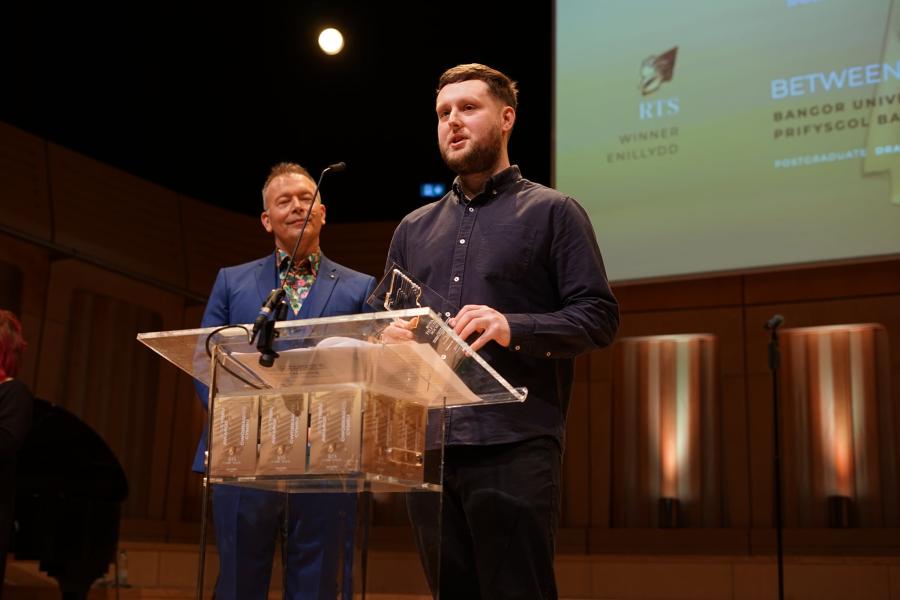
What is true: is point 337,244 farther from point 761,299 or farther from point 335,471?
point 335,471

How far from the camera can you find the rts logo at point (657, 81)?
548 cm

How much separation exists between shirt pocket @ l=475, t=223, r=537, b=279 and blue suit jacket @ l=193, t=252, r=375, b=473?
2.50 feet

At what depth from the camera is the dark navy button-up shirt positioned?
1773 mm

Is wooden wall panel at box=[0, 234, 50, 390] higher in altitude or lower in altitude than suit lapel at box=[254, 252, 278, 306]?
higher

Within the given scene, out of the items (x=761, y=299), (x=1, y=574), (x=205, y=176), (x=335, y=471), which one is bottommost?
(x=1, y=574)

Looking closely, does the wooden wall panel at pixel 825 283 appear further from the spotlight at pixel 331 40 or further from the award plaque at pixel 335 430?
the award plaque at pixel 335 430

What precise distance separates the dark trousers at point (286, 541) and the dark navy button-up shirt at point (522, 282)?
1.04 ft

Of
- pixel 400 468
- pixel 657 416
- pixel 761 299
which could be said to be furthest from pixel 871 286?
pixel 400 468

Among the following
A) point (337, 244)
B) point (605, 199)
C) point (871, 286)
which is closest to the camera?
point (605, 199)

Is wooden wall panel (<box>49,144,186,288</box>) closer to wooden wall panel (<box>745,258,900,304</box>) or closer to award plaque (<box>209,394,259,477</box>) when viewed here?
wooden wall panel (<box>745,258,900,304</box>)

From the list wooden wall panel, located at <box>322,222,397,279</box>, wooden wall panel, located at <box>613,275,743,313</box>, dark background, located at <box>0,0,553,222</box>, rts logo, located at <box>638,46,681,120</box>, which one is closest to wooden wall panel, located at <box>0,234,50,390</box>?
dark background, located at <box>0,0,553,222</box>

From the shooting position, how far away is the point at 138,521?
24.3 feet

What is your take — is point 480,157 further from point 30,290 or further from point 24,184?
point 30,290

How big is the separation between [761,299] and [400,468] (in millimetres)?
5582
